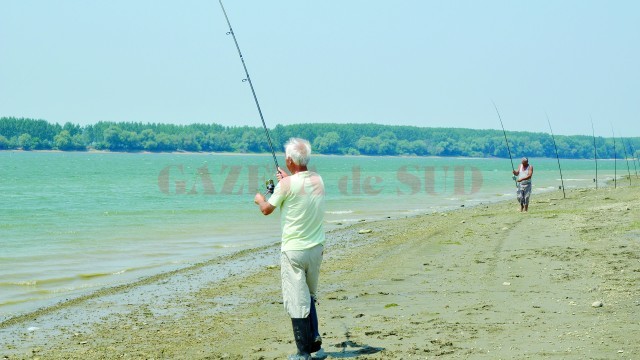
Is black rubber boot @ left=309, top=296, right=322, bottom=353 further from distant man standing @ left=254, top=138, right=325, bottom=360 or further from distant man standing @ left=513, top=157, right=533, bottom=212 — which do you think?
distant man standing @ left=513, top=157, right=533, bottom=212

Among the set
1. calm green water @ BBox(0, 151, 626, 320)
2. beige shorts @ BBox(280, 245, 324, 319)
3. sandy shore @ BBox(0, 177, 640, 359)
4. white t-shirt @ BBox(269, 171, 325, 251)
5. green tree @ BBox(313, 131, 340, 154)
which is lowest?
calm green water @ BBox(0, 151, 626, 320)

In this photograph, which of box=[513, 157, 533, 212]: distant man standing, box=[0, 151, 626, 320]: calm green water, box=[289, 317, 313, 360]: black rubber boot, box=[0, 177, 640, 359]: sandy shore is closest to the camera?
box=[289, 317, 313, 360]: black rubber boot

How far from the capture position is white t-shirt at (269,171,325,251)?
21.1 ft

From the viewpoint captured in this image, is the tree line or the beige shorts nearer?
the beige shorts

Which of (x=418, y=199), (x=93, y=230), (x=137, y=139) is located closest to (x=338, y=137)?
(x=137, y=139)

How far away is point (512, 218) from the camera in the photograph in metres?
19.3

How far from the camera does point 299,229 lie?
21.2 ft

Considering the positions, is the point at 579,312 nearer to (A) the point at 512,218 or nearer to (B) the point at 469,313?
(B) the point at 469,313

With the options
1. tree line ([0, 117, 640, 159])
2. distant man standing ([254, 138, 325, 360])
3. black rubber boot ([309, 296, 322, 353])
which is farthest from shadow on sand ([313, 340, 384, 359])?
tree line ([0, 117, 640, 159])

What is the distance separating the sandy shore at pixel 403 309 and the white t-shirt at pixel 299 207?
3.70ft

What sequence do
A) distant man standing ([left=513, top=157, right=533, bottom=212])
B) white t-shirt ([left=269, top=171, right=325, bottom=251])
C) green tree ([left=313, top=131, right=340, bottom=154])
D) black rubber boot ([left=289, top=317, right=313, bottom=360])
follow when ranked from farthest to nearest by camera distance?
green tree ([left=313, top=131, right=340, bottom=154]), distant man standing ([left=513, top=157, right=533, bottom=212]), black rubber boot ([left=289, top=317, right=313, bottom=360]), white t-shirt ([left=269, top=171, right=325, bottom=251])

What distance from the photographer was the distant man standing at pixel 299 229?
6.45m

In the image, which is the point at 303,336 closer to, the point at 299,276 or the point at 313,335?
the point at 313,335

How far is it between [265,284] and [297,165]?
18.9 ft
